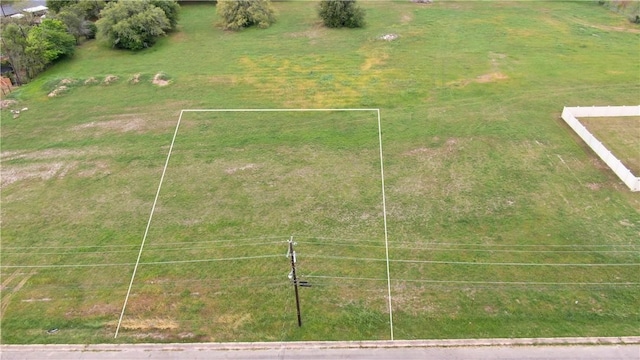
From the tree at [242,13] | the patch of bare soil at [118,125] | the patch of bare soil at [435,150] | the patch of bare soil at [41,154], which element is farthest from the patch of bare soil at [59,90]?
the patch of bare soil at [435,150]

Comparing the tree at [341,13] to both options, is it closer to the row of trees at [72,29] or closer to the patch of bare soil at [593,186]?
the row of trees at [72,29]

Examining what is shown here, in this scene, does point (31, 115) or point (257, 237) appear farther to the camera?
point (31, 115)

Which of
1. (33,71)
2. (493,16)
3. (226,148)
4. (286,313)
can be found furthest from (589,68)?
(33,71)

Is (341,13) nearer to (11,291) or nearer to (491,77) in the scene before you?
(491,77)

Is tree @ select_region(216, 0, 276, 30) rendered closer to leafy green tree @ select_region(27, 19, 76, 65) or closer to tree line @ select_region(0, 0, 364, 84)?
tree line @ select_region(0, 0, 364, 84)

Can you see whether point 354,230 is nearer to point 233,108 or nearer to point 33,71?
point 233,108

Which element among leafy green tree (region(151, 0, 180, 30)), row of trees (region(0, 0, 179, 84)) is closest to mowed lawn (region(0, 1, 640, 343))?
row of trees (region(0, 0, 179, 84))
